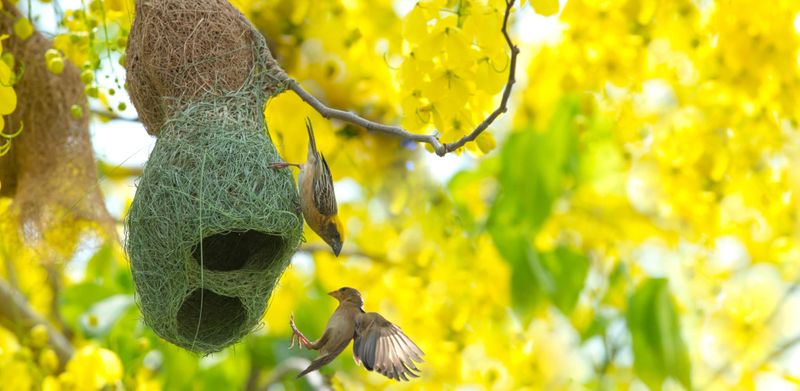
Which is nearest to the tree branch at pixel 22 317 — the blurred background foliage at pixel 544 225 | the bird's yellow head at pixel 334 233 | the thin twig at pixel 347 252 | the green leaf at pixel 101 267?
the blurred background foliage at pixel 544 225

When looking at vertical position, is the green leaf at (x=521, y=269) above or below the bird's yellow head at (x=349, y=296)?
below

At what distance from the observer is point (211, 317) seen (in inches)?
71.4

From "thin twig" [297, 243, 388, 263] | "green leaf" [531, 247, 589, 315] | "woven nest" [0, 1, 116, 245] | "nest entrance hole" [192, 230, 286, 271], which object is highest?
"nest entrance hole" [192, 230, 286, 271]

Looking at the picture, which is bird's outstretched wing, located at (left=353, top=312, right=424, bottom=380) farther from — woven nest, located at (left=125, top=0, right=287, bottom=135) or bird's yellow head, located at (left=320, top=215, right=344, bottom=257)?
woven nest, located at (left=125, top=0, right=287, bottom=135)

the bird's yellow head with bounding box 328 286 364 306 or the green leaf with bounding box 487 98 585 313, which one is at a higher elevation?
the bird's yellow head with bounding box 328 286 364 306

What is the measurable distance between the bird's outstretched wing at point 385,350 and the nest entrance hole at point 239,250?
21 centimetres

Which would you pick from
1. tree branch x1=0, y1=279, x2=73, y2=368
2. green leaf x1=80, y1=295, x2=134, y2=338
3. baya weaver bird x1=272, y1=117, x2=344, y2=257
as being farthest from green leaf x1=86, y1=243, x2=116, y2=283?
baya weaver bird x1=272, y1=117, x2=344, y2=257

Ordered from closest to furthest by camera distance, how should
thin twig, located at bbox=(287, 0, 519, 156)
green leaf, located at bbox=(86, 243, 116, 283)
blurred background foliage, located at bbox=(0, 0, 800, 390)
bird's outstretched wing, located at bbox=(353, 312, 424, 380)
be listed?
thin twig, located at bbox=(287, 0, 519, 156), bird's outstretched wing, located at bbox=(353, 312, 424, 380), blurred background foliage, located at bbox=(0, 0, 800, 390), green leaf, located at bbox=(86, 243, 116, 283)

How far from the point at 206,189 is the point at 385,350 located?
38 centimetres

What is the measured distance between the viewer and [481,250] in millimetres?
3629

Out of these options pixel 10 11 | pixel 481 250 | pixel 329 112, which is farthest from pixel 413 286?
pixel 329 112

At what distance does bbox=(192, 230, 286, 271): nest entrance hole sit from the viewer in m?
1.73

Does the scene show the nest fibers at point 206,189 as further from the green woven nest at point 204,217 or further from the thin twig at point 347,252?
the thin twig at point 347,252

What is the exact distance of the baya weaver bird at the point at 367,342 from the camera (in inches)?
63.3
